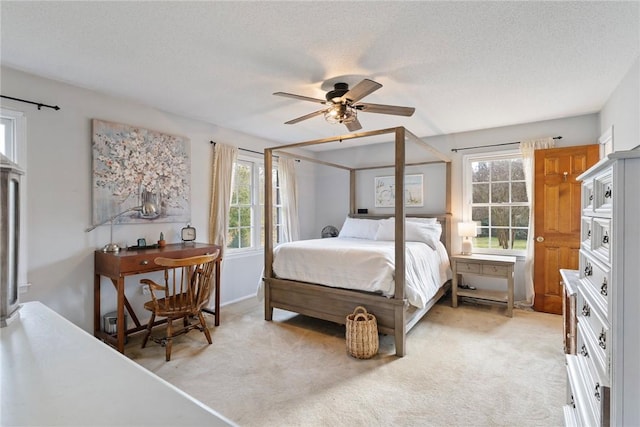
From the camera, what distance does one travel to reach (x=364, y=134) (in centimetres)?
282

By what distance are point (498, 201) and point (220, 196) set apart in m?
3.76

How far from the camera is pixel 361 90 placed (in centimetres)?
232

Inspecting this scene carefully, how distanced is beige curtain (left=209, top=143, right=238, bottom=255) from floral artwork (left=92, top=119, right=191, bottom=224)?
328 mm

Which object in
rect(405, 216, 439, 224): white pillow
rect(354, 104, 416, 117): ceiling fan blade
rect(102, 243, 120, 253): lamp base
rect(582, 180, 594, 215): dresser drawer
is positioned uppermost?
rect(354, 104, 416, 117): ceiling fan blade

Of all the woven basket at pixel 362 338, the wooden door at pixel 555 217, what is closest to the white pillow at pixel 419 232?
the wooden door at pixel 555 217

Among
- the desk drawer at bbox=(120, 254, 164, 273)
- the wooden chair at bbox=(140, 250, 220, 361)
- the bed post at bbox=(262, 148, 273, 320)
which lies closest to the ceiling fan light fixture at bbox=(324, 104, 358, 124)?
the bed post at bbox=(262, 148, 273, 320)

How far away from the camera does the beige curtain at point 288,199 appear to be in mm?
4992

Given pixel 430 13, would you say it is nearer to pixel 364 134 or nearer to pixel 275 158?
pixel 364 134

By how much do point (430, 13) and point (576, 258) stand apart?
3.28 metres

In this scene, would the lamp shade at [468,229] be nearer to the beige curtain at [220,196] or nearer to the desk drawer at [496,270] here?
the desk drawer at [496,270]

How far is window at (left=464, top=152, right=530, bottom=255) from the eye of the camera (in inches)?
164

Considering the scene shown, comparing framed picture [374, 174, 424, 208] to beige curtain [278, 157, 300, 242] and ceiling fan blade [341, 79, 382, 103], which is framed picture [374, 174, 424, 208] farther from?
ceiling fan blade [341, 79, 382, 103]

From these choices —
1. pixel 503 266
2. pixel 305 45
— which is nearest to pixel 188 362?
pixel 305 45

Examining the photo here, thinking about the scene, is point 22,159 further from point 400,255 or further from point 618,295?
point 618,295
